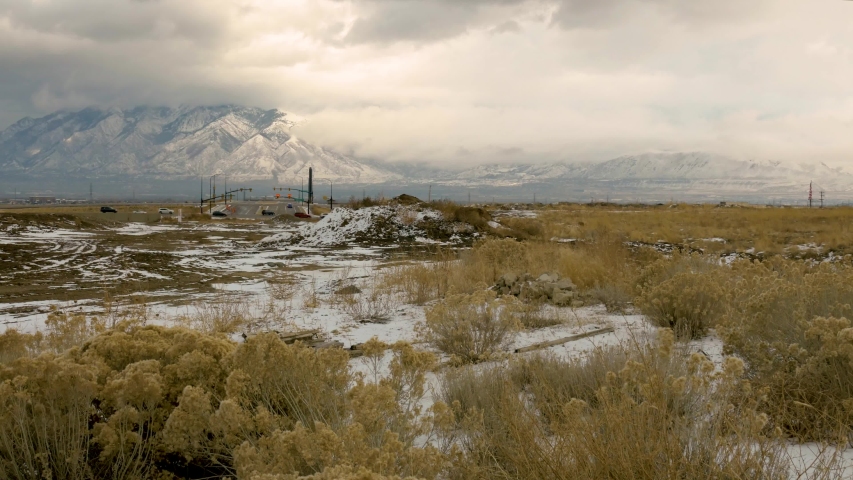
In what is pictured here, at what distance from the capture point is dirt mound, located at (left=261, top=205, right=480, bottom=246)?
2766cm

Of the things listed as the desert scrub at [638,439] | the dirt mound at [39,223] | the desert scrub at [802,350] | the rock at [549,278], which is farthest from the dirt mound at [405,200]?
the desert scrub at [638,439]

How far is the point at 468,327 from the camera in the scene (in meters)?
6.56

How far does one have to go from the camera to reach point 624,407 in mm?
Result: 2930

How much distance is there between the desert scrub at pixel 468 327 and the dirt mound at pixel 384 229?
19483mm

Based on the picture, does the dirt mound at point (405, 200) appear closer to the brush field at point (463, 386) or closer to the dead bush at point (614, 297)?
the brush field at point (463, 386)

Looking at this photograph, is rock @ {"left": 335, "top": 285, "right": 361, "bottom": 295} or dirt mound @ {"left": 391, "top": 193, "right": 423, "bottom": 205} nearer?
rock @ {"left": 335, "top": 285, "right": 361, "bottom": 295}

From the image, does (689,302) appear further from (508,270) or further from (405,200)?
(405,200)

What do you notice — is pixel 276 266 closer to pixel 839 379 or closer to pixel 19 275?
pixel 19 275

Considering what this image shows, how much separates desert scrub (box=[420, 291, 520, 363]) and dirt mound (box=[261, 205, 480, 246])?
Result: 19.5 m

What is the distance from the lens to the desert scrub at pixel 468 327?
647 centimetres

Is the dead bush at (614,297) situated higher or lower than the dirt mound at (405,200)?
lower

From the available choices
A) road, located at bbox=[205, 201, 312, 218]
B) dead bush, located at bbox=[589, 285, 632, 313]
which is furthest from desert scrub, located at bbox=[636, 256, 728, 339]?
road, located at bbox=[205, 201, 312, 218]

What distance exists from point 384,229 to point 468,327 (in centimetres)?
2247

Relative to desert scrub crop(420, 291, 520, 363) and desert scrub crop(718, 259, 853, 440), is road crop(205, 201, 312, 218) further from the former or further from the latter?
desert scrub crop(718, 259, 853, 440)
